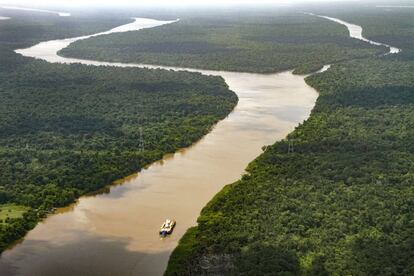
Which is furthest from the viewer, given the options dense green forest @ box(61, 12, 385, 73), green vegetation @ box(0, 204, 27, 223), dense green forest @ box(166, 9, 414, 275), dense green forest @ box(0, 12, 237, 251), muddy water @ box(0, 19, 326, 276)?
dense green forest @ box(61, 12, 385, 73)

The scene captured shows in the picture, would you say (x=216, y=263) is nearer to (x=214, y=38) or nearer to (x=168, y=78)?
(x=168, y=78)

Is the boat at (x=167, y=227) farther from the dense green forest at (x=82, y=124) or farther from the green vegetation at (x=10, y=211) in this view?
the green vegetation at (x=10, y=211)

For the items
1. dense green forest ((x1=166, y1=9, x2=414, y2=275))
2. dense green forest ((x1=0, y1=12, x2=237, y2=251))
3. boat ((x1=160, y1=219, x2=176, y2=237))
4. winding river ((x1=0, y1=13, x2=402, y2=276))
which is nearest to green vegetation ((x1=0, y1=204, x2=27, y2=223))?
dense green forest ((x1=0, y1=12, x2=237, y2=251))

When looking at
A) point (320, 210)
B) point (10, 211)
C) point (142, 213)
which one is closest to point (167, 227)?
point (142, 213)

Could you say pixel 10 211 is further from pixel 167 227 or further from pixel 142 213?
pixel 167 227

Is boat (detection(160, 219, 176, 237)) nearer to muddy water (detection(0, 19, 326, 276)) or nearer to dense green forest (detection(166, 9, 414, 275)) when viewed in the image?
muddy water (detection(0, 19, 326, 276))

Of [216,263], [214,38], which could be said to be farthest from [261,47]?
[216,263]
